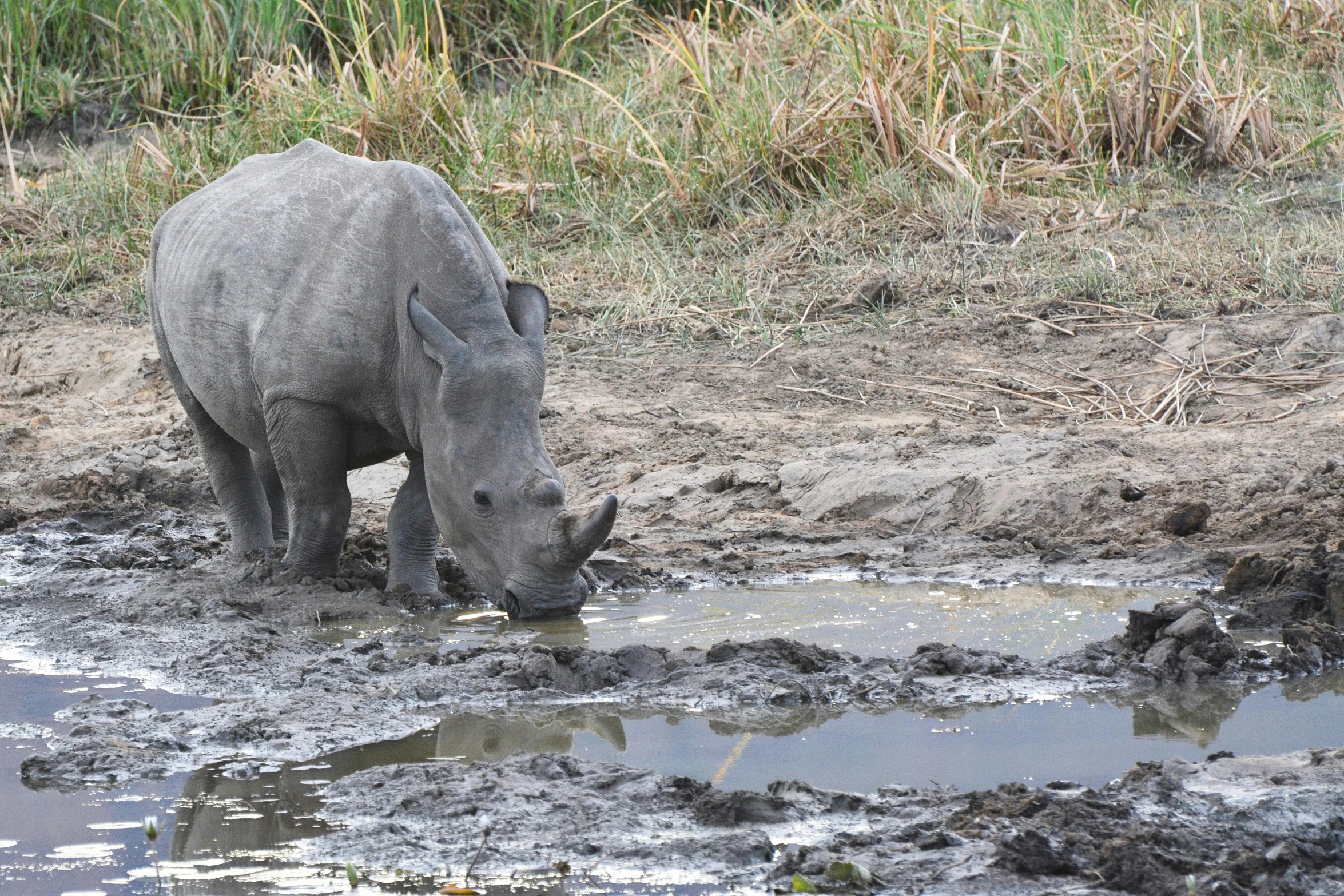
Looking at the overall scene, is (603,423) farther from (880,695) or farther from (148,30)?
(148,30)

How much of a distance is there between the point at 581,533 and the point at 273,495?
2.02 meters

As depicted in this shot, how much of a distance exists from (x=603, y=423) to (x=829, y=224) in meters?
2.67

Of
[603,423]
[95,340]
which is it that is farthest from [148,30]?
[603,423]

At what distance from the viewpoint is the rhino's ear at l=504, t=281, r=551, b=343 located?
5.09 metres

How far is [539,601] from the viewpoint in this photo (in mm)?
4895

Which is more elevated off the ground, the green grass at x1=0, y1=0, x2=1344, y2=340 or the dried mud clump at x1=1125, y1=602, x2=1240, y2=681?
the dried mud clump at x1=1125, y1=602, x2=1240, y2=681

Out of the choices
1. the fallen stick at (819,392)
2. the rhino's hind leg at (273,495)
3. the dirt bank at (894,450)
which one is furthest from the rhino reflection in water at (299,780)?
the fallen stick at (819,392)

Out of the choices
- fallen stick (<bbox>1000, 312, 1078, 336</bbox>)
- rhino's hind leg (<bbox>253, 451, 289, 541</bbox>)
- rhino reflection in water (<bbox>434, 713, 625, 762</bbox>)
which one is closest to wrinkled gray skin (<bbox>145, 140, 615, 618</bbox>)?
rhino's hind leg (<bbox>253, 451, 289, 541</bbox>)

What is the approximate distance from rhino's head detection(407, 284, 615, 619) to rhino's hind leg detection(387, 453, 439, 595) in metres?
0.47

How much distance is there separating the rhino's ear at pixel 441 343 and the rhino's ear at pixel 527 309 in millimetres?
242

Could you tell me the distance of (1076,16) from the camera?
10.7 m

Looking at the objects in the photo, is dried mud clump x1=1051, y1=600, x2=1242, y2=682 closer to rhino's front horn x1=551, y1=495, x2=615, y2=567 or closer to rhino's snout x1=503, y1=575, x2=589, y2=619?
rhino's front horn x1=551, y1=495, x2=615, y2=567

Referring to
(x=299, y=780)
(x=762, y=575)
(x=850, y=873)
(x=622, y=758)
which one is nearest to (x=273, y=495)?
(x=762, y=575)

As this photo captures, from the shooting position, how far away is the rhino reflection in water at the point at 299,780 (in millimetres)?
3230
